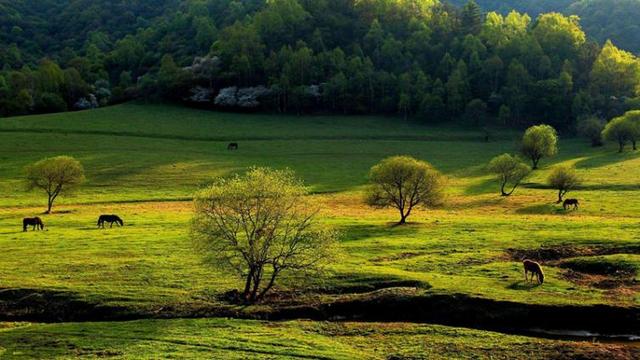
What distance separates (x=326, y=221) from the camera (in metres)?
63.6

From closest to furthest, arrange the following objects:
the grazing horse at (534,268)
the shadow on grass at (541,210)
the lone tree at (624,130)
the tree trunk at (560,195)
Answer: the grazing horse at (534,268) → the shadow on grass at (541,210) → the tree trunk at (560,195) → the lone tree at (624,130)

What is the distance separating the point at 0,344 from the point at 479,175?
81803mm

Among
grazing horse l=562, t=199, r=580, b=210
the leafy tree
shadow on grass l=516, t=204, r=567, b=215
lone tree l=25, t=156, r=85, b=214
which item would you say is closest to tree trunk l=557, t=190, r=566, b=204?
shadow on grass l=516, t=204, r=567, b=215

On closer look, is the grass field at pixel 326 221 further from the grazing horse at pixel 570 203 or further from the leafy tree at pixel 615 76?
the leafy tree at pixel 615 76

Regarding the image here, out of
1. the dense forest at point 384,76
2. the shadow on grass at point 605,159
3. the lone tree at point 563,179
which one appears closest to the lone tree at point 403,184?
the lone tree at point 563,179

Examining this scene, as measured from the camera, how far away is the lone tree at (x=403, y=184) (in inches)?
2544

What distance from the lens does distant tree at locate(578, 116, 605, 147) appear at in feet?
422

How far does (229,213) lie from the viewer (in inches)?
1539

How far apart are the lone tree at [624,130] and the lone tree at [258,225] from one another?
96.5 m

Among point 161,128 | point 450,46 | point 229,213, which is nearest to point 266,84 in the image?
point 161,128

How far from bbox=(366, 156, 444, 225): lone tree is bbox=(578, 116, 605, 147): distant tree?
251 feet

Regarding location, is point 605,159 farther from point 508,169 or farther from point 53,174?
point 53,174

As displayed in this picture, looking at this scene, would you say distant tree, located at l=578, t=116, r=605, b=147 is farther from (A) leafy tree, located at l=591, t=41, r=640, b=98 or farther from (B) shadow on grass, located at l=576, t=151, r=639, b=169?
(A) leafy tree, located at l=591, t=41, r=640, b=98

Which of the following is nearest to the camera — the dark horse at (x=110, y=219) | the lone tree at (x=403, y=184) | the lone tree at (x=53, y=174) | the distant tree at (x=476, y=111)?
the dark horse at (x=110, y=219)
